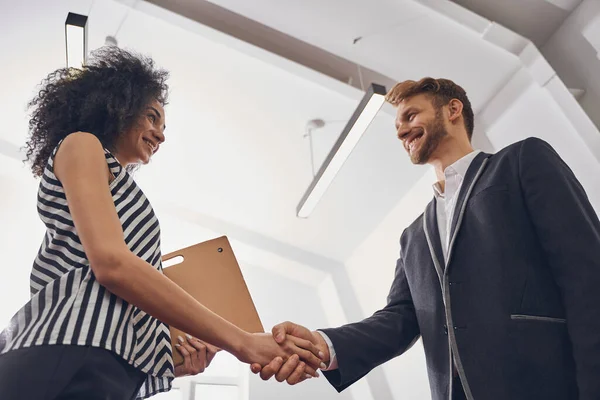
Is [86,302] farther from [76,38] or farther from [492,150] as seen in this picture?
[492,150]

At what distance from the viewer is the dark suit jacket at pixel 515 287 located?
1315mm

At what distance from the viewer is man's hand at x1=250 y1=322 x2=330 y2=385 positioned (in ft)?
5.37

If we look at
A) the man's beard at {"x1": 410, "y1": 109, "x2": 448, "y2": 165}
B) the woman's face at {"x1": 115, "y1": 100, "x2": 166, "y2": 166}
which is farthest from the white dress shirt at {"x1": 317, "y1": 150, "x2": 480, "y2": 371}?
the woman's face at {"x1": 115, "y1": 100, "x2": 166, "y2": 166}

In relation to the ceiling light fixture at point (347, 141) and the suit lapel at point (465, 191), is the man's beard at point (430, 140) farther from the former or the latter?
the ceiling light fixture at point (347, 141)

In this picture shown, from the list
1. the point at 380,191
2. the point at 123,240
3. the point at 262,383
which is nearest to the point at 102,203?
the point at 123,240

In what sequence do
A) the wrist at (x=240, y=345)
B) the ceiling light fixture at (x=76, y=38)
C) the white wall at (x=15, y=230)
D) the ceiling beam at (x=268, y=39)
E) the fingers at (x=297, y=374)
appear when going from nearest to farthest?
the wrist at (x=240, y=345) < the fingers at (x=297, y=374) < the ceiling light fixture at (x=76, y=38) < the ceiling beam at (x=268, y=39) < the white wall at (x=15, y=230)

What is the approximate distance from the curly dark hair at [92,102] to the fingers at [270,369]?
721 mm

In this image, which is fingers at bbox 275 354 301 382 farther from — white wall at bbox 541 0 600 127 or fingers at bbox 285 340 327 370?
white wall at bbox 541 0 600 127

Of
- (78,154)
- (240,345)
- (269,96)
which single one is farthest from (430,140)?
(269,96)

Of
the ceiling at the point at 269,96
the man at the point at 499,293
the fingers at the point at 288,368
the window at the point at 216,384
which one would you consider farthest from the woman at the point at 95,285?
the window at the point at 216,384

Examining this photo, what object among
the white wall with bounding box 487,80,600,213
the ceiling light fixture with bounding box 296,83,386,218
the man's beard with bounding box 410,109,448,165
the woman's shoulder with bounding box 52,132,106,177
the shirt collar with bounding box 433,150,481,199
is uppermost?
the ceiling light fixture with bounding box 296,83,386,218

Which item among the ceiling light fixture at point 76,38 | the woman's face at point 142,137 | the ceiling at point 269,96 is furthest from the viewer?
the ceiling at point 269,96

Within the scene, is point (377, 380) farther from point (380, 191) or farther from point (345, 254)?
point (380, 191)

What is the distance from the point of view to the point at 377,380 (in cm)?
491
